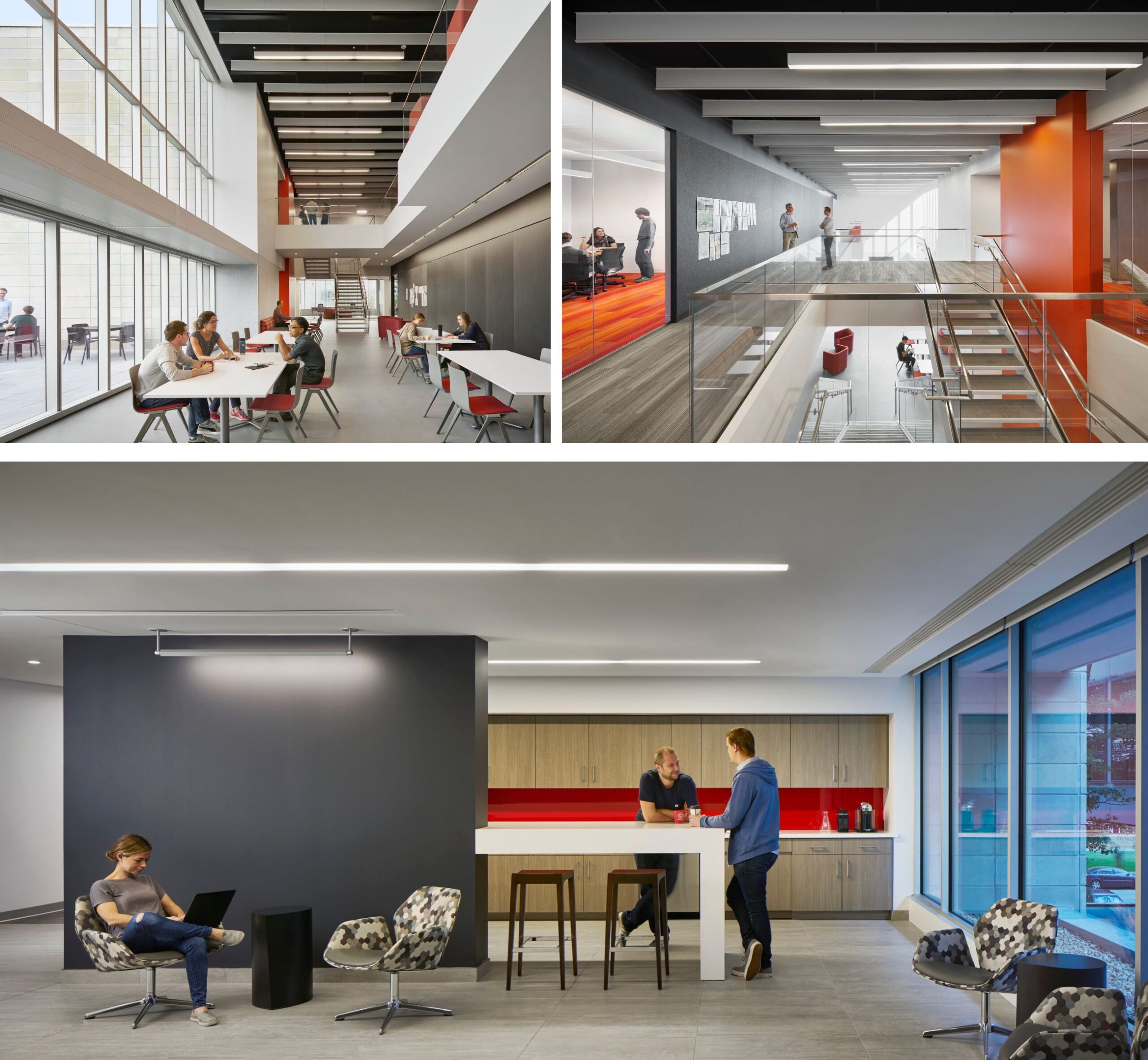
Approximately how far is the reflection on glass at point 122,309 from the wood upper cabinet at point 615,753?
6.23 m

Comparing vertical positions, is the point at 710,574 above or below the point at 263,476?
below

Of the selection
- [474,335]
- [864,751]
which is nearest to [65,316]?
[474,335]

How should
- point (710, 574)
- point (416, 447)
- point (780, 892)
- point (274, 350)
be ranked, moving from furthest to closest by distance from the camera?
point (780, 892) → point (274, 350) → point (710, 574) → point (416, 447)

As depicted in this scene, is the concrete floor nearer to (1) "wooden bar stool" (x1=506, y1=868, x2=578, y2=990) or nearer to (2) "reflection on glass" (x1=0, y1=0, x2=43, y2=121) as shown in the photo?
(2) "reflection on glass" (x1=0, y1=0, x2=43, y2=121)

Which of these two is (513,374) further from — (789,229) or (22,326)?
(789,229)

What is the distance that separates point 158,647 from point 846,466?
625 cm

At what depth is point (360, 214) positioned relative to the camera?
2180 centimetres

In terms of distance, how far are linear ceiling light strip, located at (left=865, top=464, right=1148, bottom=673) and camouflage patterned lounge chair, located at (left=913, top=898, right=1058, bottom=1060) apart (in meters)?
1.72

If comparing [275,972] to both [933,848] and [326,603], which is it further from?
[933,848]

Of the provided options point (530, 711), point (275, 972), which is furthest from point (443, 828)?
point (530, 711)

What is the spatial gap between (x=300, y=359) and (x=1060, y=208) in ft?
21.0

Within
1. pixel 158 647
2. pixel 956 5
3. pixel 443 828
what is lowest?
pixel 443 828

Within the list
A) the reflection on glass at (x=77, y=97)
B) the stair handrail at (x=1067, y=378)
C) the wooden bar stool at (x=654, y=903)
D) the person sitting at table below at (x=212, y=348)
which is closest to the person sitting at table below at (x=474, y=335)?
the reflection on glass at (x=77, y=97)

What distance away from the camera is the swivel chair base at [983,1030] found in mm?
6145
